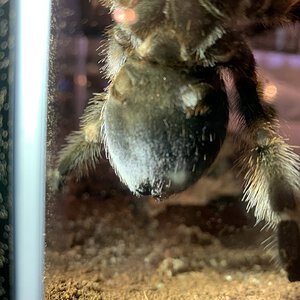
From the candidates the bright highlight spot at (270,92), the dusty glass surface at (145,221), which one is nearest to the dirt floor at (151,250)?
the dusty glass surface at (145,221)

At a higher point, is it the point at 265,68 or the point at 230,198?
the point at 265,68

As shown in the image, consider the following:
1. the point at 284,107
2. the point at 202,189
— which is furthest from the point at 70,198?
the point at 284,107

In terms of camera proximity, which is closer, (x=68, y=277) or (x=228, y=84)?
(x=228, y=84)

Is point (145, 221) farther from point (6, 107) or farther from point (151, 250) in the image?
point (6, 107)

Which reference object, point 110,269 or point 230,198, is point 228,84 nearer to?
point 230,198

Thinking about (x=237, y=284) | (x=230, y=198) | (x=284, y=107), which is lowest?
(x=237, y=284)

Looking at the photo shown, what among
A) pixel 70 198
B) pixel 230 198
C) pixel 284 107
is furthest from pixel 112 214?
pixel 284 107

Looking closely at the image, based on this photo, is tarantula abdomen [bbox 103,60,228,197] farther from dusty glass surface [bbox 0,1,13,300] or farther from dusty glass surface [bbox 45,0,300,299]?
dusty glass surface [bbox 0,1,13,300]
